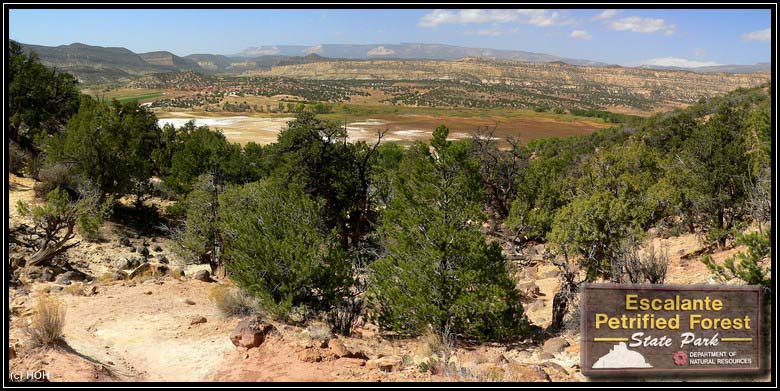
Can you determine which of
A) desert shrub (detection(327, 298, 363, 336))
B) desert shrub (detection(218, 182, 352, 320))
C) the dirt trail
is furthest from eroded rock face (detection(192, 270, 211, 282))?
desert shrub (detection(327, 298, 363, 336))

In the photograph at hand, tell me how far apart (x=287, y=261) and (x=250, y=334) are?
8.03 feet

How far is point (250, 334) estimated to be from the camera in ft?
36.7

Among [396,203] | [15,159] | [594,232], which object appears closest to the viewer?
[396,203]

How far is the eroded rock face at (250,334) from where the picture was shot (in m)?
11.1

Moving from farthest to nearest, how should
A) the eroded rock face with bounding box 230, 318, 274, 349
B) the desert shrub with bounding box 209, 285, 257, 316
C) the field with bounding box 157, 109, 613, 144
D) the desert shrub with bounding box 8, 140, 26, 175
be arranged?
the field with bounding box 157, 109, 613, 144 < the desert shrub with bounding box 8, 140, 26, 175 < the desert shrub with bounding box 209, 285, 257, 316 < the eroded rock face with bounding box 230, 318, 274, 349

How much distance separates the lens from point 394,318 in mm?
12352

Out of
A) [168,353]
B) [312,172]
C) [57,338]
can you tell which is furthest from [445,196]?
[312,172]

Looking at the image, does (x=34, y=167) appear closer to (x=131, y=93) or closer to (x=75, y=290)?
(x=75, y=290)

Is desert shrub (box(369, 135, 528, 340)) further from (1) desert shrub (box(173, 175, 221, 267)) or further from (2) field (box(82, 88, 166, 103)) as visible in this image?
(2) field (box(82, 88, 166, 103))

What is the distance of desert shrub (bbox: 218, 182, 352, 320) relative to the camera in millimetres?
13148

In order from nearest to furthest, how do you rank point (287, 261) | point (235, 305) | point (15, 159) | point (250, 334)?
1. point (250, 334)
2. point (287, 261)
3. point (235, 305)
4. point (15, 159)

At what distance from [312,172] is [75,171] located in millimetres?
14119

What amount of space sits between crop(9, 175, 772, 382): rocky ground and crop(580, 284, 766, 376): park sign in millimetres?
1547

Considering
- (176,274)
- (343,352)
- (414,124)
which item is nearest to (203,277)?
(176,274)
